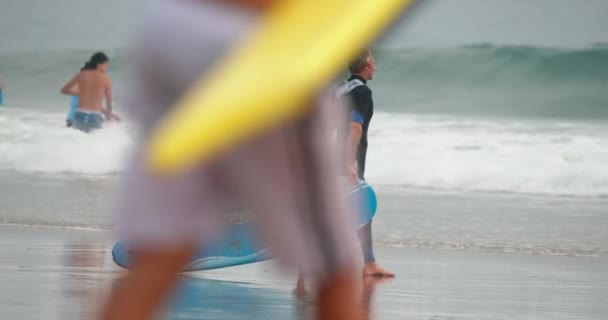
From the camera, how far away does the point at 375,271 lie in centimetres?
746

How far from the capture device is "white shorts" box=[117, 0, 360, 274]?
2.79 m

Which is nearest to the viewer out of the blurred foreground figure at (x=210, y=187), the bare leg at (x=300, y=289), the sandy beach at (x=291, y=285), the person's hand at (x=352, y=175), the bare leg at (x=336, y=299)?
the blurred foreground figure at (x=210, y=187)

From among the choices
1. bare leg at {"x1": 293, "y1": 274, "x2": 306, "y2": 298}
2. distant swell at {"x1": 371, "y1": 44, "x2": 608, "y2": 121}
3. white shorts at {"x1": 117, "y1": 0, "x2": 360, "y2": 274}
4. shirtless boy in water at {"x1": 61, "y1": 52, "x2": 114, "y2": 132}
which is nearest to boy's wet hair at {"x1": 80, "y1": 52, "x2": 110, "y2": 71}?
shirtless boy in water at {"x1": 61, "y1": 52, "x2": 114, "y2": 132}

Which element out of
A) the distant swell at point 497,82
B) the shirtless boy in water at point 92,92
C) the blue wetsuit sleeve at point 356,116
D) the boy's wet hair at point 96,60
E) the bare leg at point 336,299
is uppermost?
the distant swell at point 497,82

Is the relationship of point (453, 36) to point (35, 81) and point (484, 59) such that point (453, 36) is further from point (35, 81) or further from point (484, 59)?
point (35, 81)

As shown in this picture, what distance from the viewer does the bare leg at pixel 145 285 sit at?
2.86 m

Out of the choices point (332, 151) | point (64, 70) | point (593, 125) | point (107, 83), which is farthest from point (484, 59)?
point (332, 151)

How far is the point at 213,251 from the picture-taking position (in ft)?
21.3

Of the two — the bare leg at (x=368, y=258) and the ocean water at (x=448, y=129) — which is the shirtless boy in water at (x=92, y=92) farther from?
the bare leg at (x=368, y=258)

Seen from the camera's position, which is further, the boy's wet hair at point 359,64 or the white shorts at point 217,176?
the boy's wet hair at point 359,64

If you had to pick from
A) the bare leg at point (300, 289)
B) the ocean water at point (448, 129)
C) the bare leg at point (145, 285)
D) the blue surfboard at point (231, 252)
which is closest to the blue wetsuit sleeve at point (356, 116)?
the blue surfboard at point (231, 252)

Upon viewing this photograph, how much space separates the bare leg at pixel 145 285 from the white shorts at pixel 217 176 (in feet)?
0.12

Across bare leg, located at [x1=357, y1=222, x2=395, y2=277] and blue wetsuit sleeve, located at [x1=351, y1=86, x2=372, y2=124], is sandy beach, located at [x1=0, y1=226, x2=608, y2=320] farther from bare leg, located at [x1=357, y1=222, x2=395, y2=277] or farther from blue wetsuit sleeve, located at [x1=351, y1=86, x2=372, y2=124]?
blue wetsuit sleeve, located at [x1=351, y1=86, x2=372, y2=124]

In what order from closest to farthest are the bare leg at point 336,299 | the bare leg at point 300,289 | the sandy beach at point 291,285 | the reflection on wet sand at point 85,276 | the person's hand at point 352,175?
1. the bare leg at point 336,299
2. the reflection on wet sand at point 85,276
3. the sandy beach at point 291,285
4. the bare leg at point 300,289
5. the person's hand at point 352,175
